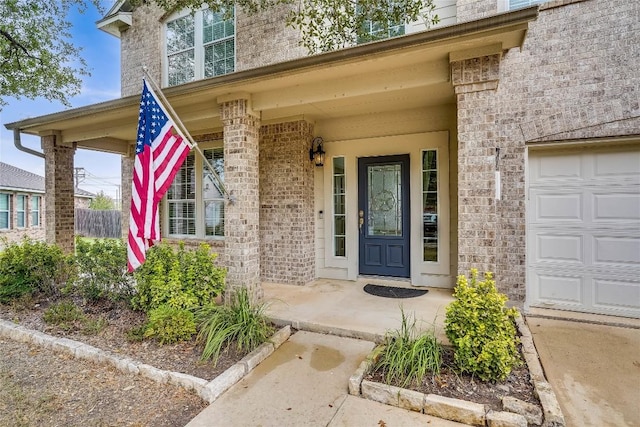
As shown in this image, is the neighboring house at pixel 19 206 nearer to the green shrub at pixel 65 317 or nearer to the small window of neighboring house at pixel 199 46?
the small window of neighboring house at pixel 199 46

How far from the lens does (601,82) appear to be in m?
3.99

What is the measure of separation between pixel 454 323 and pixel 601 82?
11.4 ft

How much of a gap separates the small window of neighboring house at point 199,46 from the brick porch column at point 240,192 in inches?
109

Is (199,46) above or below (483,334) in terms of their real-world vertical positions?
above

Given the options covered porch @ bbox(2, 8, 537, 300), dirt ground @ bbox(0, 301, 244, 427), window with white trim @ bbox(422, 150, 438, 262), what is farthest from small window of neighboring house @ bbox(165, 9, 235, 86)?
dirt ground @ bbox(0, 301, 244, 427)

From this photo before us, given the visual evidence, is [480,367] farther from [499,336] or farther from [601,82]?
[601,82]

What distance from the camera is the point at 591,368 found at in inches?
117

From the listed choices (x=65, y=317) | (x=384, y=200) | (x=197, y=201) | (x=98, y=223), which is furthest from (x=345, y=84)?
(x=98, y=223)

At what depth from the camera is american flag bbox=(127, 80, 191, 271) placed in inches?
146

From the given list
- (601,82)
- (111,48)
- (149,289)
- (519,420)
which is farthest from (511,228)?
(111,48)

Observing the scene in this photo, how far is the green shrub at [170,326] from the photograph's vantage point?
3.47 m

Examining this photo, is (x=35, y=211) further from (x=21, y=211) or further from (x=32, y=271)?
(x=32, y=271)

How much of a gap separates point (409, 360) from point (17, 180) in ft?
68.8

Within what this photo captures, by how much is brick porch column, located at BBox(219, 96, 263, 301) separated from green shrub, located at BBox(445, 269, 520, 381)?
2.79 meters
